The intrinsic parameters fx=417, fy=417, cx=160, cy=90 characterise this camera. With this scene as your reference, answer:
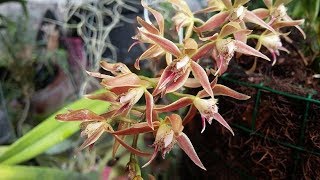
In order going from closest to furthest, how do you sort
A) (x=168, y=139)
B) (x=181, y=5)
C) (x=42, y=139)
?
(x=168, y=139)
(x=181, y=5)
(x=42, y=139)

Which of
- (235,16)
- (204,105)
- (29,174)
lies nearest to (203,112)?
(204,105)

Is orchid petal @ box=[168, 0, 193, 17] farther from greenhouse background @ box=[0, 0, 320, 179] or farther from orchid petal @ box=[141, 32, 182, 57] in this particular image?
orchid petal @ box=[141, 32, 182, 57]

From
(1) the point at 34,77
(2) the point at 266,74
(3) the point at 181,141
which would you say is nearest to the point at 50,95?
(1) the point at 34,77

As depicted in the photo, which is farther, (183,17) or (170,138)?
(183,17)

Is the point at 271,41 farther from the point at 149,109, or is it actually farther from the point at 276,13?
the point at 149,109

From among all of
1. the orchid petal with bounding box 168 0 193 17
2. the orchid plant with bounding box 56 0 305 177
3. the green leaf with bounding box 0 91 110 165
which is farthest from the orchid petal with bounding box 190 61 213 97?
the green leaf with bounding box 0 91 110 165

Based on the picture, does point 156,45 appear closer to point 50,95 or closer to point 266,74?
point 266,74
